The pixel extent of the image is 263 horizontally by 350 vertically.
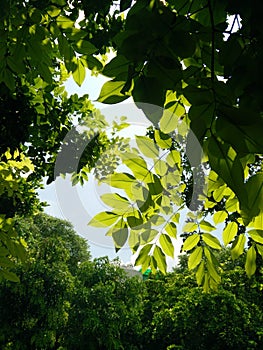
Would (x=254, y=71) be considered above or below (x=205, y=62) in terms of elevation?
below

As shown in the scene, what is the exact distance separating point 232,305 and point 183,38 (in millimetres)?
8966

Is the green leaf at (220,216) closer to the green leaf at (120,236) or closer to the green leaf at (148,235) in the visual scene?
the green leaf at (148,235)

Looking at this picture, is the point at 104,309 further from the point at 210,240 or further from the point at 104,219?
the point at 104,219

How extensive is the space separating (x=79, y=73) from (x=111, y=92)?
52 cm

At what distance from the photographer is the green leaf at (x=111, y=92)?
0.69m

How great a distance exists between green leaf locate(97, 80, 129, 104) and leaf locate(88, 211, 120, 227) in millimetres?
385

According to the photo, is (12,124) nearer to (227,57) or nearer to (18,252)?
(18,252)

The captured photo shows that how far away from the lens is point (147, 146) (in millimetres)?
907

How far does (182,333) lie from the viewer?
8.87 m

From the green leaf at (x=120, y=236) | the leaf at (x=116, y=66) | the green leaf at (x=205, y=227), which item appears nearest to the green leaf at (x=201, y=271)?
the green leaf at (x=205, y=227)

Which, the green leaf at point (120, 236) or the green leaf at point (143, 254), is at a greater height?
the green leaf at point (143, 254)

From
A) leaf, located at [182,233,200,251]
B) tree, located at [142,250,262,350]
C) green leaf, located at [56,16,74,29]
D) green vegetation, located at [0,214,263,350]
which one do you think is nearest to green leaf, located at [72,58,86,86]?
green leaf, located at [56,16,74,29]

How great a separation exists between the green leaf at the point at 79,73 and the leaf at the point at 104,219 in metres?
0.44

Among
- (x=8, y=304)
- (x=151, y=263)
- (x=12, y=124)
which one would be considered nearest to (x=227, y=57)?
(x=151, y=263)
